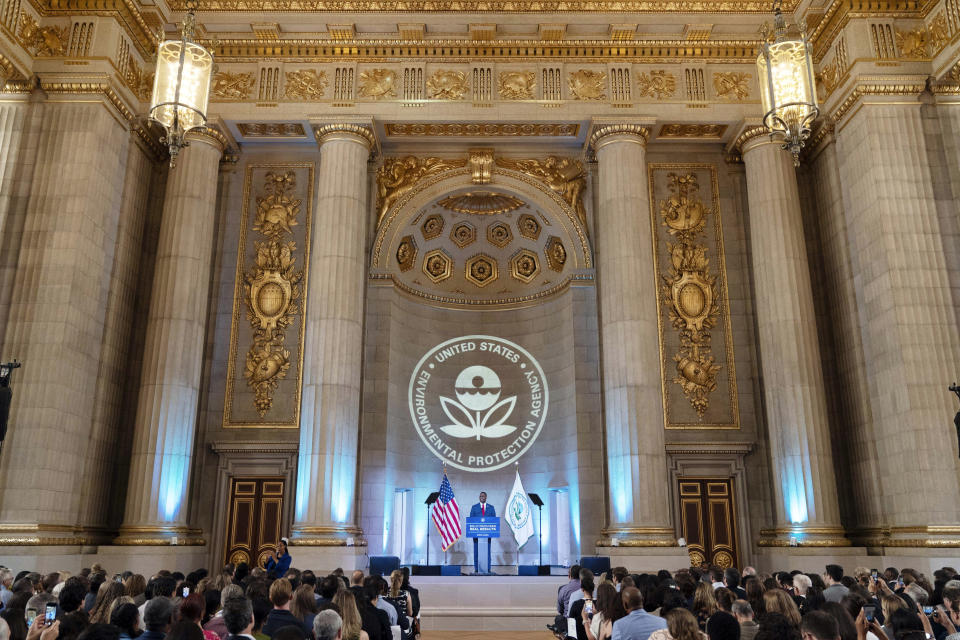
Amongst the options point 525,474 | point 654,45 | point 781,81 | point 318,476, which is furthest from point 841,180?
point 318,476

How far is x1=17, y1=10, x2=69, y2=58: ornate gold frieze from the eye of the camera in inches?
572

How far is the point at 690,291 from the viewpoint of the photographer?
17.3m

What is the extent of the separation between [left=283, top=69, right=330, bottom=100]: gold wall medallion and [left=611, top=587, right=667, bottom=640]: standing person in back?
568 inches

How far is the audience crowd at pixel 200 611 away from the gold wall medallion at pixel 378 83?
38.9 feet

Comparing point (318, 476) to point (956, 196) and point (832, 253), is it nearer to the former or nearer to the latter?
point (832, 253)

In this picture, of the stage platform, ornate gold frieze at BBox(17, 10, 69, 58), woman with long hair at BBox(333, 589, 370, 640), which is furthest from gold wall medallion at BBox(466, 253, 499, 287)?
woman with long hair at BBox(333, 589, 370, 640)

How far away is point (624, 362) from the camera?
15.5 metres

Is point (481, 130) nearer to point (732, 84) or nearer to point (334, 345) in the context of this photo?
point (732, 84)

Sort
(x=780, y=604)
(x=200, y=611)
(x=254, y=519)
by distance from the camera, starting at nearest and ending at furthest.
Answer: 1. (x=200, y=611)
2. (x=780, y=604)
3. (x=254, y=519)

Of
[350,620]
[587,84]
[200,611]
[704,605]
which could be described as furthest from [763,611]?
[587,84]

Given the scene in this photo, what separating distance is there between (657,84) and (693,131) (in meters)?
1.43

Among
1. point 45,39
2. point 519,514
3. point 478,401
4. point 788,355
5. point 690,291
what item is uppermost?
point 45,39

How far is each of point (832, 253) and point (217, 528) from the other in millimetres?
14827

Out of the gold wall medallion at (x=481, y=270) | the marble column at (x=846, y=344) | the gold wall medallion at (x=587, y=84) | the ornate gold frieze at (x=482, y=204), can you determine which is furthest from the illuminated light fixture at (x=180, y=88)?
the marble column at (x=846, y=344)
